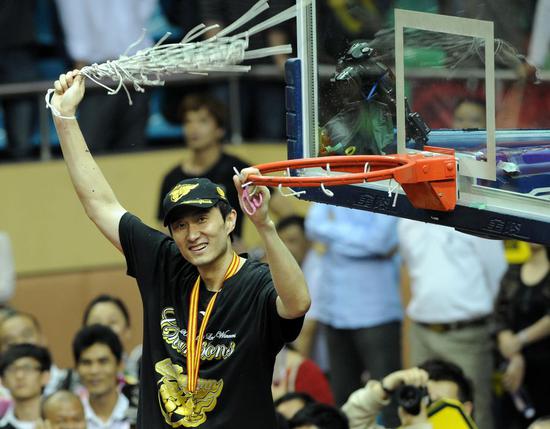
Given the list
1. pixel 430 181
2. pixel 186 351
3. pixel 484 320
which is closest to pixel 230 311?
pixel 186 351

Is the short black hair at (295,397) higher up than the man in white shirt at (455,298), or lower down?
lower down

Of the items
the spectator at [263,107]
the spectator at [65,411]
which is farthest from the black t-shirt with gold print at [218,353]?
the spectator at [263,107]

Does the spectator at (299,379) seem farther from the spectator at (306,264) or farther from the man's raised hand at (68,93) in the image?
the man's raised hand at (68,93)

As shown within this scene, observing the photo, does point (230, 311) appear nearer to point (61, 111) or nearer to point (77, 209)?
point (61, 111)

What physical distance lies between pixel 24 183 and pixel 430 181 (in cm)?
661

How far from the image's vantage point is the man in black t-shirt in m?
5.62

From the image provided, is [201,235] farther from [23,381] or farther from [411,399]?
[23,381]

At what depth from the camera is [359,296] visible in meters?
9.69

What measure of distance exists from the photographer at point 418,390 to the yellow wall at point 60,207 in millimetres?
3941

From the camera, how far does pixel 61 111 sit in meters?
6.12

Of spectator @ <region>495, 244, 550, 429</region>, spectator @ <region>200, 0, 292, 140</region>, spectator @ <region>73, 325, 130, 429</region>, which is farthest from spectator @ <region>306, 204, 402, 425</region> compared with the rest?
spectator @ <region>200, 0, 292, 140</region>

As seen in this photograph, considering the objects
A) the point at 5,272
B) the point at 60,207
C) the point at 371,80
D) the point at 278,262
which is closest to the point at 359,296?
the point at 5,272

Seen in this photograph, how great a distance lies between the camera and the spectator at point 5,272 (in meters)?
10.6

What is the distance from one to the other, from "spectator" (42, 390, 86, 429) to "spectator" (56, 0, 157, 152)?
3786 millimetres
